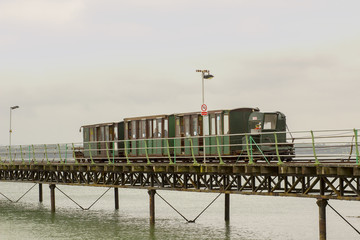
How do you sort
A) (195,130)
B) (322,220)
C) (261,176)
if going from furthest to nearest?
(195,130), (261,176), (322,220)

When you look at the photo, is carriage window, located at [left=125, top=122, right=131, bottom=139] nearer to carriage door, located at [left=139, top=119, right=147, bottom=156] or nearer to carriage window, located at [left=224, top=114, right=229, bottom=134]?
carriage door, located at [left=139, top=119, right=147, bottom=156]

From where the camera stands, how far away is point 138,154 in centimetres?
3884

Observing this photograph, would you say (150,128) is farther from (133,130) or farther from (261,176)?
(261,176)

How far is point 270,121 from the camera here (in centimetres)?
3334

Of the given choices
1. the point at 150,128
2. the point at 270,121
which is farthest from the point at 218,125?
the point at 150,128

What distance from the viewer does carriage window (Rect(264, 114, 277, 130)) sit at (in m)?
33.2

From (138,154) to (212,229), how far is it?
25.3ft

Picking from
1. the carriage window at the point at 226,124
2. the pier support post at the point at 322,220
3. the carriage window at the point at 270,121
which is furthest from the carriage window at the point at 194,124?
the pier support post at the point at 322,220

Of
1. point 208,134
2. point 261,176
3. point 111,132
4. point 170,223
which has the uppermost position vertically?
point 111,132

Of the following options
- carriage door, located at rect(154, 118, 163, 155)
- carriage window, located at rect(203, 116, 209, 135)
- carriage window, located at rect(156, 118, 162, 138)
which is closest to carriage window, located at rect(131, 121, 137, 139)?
carriage door, located at rect(154, 118, 163, 155)

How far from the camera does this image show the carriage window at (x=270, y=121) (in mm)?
33250

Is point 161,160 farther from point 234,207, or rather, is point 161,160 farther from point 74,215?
point 234,207

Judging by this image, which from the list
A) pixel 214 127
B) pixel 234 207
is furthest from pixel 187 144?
pixel 234 207

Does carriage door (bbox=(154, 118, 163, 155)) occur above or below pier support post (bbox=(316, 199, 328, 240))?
above
